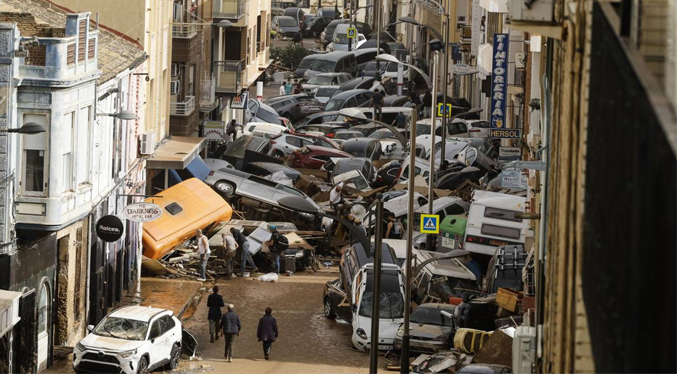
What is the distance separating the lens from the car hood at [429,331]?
27.5 metres

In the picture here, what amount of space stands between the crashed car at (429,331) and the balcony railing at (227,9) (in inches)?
1008

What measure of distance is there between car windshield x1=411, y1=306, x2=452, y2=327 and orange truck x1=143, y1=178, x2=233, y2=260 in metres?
9.91

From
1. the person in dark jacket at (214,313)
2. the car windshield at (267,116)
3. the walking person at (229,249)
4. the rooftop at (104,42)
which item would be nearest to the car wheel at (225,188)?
the walking person at (229,249)

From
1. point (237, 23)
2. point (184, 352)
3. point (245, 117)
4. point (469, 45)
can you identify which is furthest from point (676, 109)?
point (469, 45)

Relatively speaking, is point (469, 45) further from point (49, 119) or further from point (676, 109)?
point (676, 109)

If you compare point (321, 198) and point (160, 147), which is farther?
point (321, 198)

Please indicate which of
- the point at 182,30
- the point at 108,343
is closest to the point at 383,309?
the point at 108,343

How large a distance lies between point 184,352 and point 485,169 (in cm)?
2199

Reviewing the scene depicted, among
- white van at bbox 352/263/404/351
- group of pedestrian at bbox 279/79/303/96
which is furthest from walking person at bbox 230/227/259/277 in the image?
group of pedestrian at bbox 279/79/303/96

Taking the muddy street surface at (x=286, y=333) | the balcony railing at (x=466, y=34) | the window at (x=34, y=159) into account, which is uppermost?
the balcony railing at (x=466, y=34)

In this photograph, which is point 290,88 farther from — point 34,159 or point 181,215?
point 34,159

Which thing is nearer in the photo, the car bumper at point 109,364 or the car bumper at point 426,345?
the car bumper at point 109,364

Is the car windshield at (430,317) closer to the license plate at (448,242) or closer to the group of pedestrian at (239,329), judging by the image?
the group of pedestrian at (239,329)

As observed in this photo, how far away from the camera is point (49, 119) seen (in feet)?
81.2
